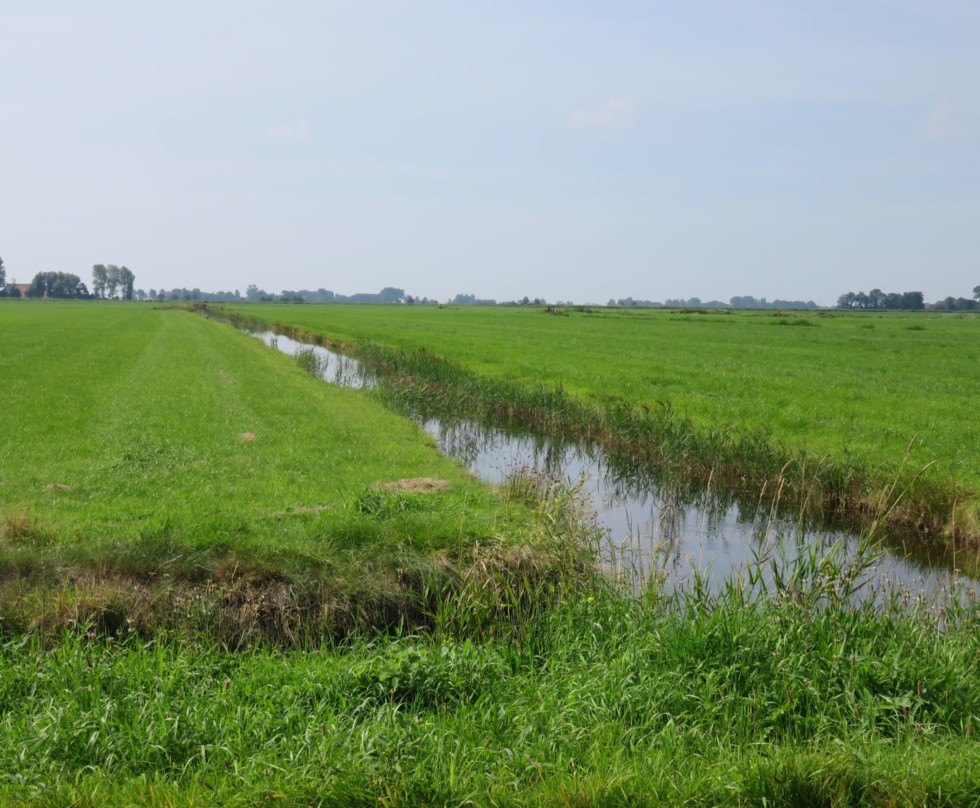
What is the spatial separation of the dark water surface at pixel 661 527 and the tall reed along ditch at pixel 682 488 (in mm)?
36

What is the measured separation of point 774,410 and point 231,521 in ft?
51.7

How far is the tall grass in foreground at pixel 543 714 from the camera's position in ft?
14.7

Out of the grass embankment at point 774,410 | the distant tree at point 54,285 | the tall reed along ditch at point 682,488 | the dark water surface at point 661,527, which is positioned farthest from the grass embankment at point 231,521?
the distant tree at point 54,285

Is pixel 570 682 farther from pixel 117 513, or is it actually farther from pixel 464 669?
pixel 117 513

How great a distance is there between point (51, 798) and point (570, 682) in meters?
3.61

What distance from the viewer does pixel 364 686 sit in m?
5.88

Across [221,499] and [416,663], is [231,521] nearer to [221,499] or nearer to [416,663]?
[221,499]

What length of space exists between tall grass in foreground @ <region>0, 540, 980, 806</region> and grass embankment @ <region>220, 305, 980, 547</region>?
190cm

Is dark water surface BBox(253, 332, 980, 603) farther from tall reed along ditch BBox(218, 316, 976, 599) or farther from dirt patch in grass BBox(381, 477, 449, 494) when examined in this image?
dirt patch in grass BBox(381, 477, 449, 494)

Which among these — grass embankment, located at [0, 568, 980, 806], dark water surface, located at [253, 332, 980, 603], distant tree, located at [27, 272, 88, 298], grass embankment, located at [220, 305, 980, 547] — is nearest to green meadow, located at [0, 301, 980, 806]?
grass embankment, located at [0, 568, 980, 806]

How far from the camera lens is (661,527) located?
42.5ft

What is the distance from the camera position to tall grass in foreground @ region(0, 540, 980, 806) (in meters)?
4.47

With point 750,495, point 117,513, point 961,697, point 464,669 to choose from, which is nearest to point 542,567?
point 464,669

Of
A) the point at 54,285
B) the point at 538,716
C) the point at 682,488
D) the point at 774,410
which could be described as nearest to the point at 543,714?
the point at 538,716
